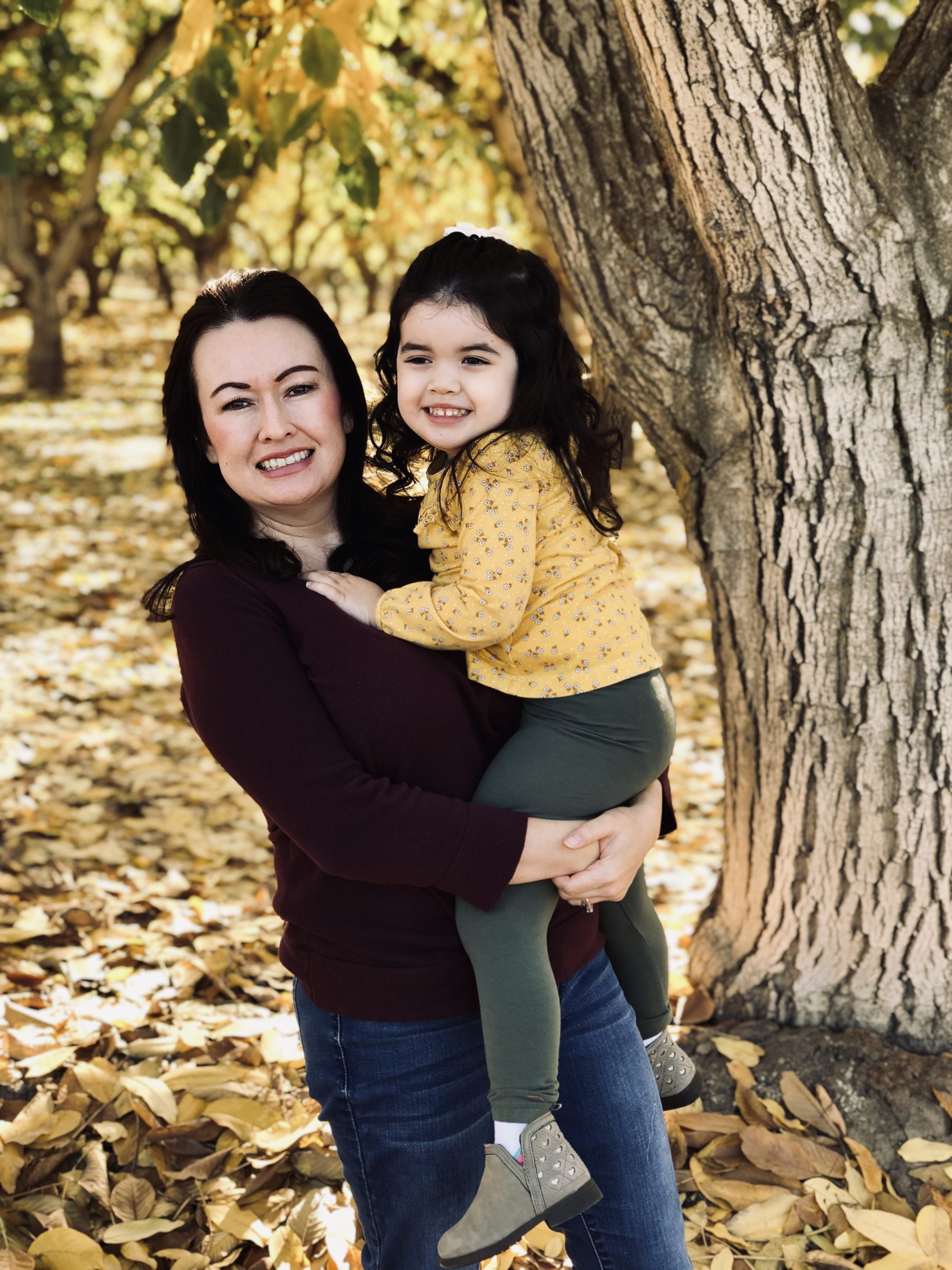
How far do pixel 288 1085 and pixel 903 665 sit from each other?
174cm

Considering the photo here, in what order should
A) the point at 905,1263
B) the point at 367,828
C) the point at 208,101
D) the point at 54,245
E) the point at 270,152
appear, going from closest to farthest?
the point at 367,828 → the point at 905,1263 → the point at 208,101 → the point at 270,152 → the point at 54,245

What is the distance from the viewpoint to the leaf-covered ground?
223cm

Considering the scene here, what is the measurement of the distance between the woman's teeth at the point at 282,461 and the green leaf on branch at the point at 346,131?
54.9 inches

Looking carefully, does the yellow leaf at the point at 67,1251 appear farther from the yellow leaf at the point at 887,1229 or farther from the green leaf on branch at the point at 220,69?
the green leaf on branch at the point at 220,69

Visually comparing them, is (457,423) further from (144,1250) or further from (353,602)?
(144,1250)

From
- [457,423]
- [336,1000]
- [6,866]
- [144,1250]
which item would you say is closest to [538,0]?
[457,423]

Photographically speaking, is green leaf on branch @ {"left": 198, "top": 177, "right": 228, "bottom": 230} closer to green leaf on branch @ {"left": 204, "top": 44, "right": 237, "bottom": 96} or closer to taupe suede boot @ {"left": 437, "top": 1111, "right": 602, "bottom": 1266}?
green leaf on branch @ {"left": 204, "top": 44, "right": 237, "bottom": 96}

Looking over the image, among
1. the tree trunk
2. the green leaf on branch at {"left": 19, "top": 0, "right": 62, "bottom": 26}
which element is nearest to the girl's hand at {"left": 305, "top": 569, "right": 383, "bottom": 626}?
the green leaf on branch at {"left": 19, "top": 0, "right": 62, "bottom": 26}

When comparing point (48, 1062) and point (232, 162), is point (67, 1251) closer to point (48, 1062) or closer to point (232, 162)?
point (48, 1062)

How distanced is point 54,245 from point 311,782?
13946mm

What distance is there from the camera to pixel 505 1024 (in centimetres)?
164

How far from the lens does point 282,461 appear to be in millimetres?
1796

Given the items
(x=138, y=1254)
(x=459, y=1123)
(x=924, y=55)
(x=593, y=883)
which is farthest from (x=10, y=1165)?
(x=924, y=55)

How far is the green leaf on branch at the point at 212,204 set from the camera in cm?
299
